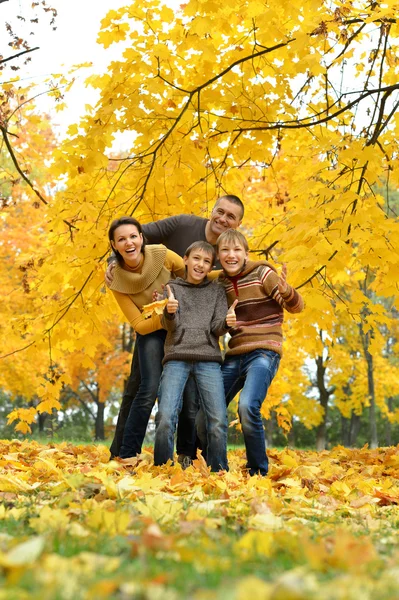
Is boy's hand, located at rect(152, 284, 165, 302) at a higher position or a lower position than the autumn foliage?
lower

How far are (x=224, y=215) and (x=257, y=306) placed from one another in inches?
26.2

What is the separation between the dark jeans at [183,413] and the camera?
506 centimetres

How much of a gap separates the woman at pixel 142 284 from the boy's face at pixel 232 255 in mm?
499

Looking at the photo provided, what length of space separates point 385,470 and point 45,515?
156 inches

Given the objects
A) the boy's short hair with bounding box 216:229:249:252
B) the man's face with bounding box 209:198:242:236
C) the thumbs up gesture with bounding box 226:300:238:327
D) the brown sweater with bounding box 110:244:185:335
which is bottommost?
the thumbs up gesture with bounding box 226:300:238:327

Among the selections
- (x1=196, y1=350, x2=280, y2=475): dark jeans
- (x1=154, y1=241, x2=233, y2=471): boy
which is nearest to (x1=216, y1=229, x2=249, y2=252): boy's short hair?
(x1=154, y1=241, x2=233, y2=471): boy

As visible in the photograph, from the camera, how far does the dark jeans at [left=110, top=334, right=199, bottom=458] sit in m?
5.06

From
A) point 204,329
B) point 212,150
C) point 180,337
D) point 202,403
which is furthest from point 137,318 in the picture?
point 212,150

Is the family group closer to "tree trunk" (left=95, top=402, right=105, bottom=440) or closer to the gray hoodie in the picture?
the gray hoodie

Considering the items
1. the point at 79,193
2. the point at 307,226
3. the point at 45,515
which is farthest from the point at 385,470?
the point at 45,515

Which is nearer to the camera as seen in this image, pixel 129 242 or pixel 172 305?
pixel 172 305

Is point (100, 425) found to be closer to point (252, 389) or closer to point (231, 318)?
point (252, 389)

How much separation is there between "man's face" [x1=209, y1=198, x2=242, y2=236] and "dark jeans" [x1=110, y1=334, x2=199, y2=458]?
3.23 feet

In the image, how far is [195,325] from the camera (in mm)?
4566
